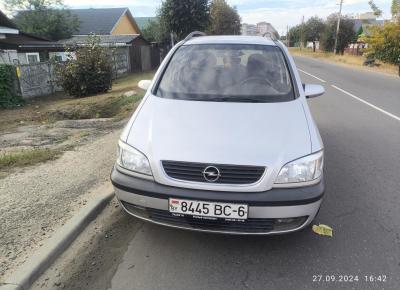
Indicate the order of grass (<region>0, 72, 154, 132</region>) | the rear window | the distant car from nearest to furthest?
the distant car < the rear window < grass (<region>0, 72, 154, 132</region>)

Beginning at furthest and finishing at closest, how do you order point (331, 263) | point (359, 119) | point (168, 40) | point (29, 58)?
point (168, 40) → point (29, 58) → point (359, 119) → point (331, 263)

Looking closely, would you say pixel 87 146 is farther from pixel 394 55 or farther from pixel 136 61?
pixel 394 55

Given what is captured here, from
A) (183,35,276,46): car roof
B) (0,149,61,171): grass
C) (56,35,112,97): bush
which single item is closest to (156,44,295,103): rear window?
(183,35,276,46): car roof

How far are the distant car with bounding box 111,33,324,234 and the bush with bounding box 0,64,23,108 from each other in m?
11.1

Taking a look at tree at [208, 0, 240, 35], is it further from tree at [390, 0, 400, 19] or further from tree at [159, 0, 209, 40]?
tree at [390, 0, 400, 19]

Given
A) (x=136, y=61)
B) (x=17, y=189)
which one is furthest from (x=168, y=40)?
(x=17, y=189)

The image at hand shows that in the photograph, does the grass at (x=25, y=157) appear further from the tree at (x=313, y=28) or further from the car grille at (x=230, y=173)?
the tree at (x=313, y=28)

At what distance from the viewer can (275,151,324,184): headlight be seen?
3.08 meters

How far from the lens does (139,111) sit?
3.84 metres

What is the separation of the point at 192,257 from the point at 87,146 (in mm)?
3674

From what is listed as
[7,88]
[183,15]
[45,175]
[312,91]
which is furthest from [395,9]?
[45,175]

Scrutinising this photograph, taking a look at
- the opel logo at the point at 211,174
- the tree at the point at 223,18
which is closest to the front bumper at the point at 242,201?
the opel logo at the point at 211,174

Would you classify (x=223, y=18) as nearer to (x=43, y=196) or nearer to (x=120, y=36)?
(x=120, y=36)

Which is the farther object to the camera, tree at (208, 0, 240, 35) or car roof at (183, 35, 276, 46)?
tree at (208, 0, 240, 35)
